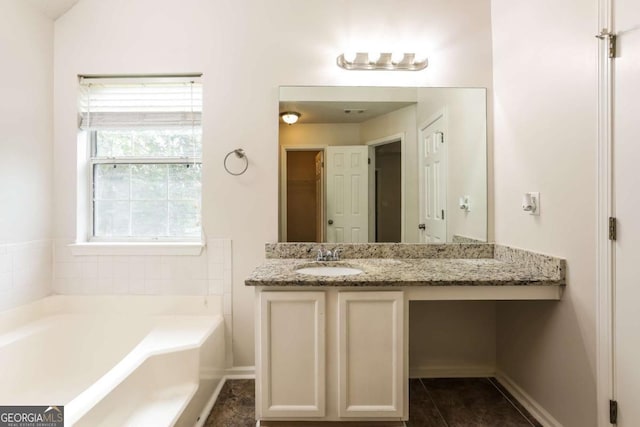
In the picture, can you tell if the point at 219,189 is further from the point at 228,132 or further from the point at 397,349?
the point at 397,349

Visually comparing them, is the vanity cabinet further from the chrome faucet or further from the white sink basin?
the chrome faucet

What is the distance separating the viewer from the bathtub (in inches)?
52.9

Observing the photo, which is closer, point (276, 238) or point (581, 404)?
point (581, 404)

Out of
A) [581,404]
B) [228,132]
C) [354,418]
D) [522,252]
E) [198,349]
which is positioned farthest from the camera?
[228,132]

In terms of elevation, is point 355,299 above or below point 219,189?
below

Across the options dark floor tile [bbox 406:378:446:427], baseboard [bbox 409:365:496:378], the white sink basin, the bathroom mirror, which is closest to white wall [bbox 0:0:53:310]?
the bathroom mirror

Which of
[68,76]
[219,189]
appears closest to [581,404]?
[219,189]

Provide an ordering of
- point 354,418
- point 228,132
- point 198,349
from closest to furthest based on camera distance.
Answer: point 354,418, point 198,349, point 228,132

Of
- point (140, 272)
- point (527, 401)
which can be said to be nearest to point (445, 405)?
point (527, 401)

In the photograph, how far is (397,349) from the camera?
57.7 inches

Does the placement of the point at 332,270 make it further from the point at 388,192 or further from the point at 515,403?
the point at 515,403

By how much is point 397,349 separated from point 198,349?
1.05 m

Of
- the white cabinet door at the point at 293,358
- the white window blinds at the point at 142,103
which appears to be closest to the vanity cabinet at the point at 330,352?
the white cabinet door at the point at 293,358

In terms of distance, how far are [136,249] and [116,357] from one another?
26.6 inches
